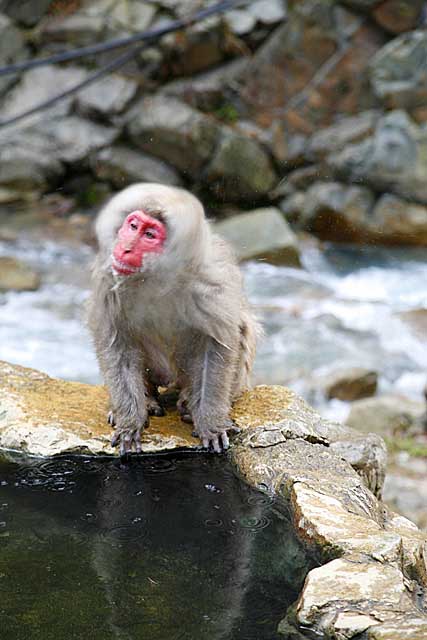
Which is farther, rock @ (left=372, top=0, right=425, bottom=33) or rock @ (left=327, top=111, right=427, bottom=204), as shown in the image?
rock @ (left=372, top=0, right=425, bottom=33)

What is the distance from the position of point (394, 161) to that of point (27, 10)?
225 inches

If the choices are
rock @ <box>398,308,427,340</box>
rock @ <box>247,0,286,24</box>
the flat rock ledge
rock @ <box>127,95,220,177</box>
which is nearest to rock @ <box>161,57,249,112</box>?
rock @ <box>127,95,220,177</box>

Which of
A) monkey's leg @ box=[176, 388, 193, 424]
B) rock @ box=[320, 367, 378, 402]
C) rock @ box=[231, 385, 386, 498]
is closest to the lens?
rock @ box=[231, 385, 386, 498]

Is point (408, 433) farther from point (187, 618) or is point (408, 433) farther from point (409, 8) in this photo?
point (409, 8)

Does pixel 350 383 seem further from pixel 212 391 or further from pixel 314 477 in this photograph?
pixel 314 477

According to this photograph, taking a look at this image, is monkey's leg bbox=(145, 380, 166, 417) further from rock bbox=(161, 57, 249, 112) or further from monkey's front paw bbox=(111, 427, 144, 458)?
rock bbox=(161, 57, 249, 112)

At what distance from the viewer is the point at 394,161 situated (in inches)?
453

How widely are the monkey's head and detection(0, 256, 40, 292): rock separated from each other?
6.94 meters

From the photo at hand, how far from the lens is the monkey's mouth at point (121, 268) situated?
2945mm

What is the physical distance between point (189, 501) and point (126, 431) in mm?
469

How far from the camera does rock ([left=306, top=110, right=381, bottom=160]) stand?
12.0m

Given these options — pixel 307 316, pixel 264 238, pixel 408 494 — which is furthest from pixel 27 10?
pixel 408 494

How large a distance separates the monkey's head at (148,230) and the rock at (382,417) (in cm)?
420

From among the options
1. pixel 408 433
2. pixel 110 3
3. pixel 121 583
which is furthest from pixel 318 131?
pixel 121 583
